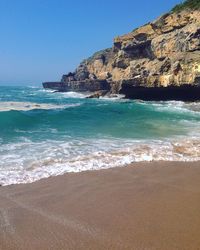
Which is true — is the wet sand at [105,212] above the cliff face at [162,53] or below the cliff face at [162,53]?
below

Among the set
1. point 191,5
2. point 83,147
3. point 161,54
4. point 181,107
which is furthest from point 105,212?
point 191,5

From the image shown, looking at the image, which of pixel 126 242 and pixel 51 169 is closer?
pixel 126 242

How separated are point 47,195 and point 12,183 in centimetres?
132

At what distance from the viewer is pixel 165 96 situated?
42000 mm

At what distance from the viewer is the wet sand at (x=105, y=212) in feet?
18.8

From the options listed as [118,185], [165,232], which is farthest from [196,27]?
[165,232]

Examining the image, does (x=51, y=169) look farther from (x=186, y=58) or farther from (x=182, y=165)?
(x=186, y=58)

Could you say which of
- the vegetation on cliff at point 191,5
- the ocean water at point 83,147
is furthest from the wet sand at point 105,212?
the vegetation on cliff at point 191,5

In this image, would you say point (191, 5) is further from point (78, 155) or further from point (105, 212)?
point (105, 212)

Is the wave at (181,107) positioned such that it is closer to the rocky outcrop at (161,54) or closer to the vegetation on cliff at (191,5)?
the rocky outcrop at (161,54)

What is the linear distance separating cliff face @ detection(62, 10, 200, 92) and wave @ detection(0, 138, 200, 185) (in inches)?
902

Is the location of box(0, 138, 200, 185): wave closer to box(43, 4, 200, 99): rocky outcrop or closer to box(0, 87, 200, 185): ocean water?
box(0, 87, 200, 185): ocean water

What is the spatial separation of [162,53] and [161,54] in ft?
0.83

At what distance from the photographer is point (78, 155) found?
1204 centimetres
